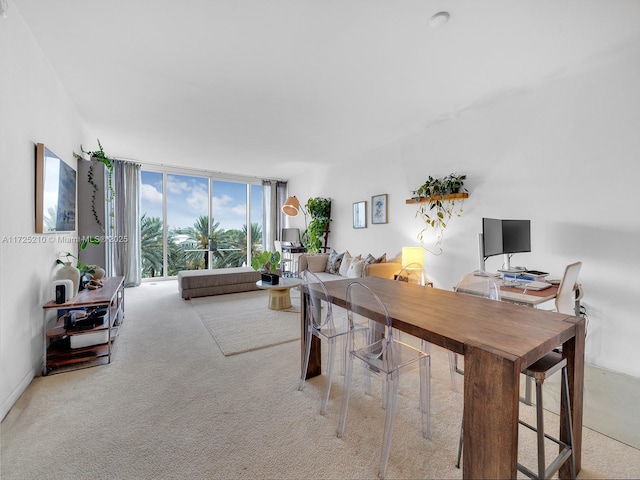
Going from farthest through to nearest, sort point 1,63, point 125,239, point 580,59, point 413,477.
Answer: point 125,239, point 580,59, point 1,63, point 413,477

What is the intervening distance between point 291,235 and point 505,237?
16.0 feet

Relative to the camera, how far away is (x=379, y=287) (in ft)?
7.04

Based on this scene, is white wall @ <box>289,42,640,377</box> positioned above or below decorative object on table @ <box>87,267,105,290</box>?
above

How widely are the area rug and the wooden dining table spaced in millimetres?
A: 1684

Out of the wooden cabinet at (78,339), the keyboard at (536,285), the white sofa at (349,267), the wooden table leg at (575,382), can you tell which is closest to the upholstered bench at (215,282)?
the white sofa at (349,267)

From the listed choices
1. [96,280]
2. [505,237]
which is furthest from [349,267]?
[96,280]

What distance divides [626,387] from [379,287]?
2049 mm

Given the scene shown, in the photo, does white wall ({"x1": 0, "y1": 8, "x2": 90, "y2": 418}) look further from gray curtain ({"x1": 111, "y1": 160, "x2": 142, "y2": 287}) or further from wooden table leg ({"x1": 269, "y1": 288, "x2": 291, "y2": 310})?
gray curtain ({"x1": 111, "y1": 160, "x2": 142, "y2": 287})

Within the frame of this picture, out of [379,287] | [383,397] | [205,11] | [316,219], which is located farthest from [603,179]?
[316,219]

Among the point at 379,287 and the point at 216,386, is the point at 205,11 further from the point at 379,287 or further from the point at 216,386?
the point at 216,386

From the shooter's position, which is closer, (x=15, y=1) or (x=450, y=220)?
→ (x=15, y=1)

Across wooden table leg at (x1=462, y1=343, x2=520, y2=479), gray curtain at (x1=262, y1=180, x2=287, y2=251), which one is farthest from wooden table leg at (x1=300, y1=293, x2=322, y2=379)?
gray curtain at (x1=262, y1=180, x2=287, y2=251)

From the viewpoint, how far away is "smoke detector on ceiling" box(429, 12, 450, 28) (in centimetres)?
188

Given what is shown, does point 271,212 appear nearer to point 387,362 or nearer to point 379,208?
point 379,208
